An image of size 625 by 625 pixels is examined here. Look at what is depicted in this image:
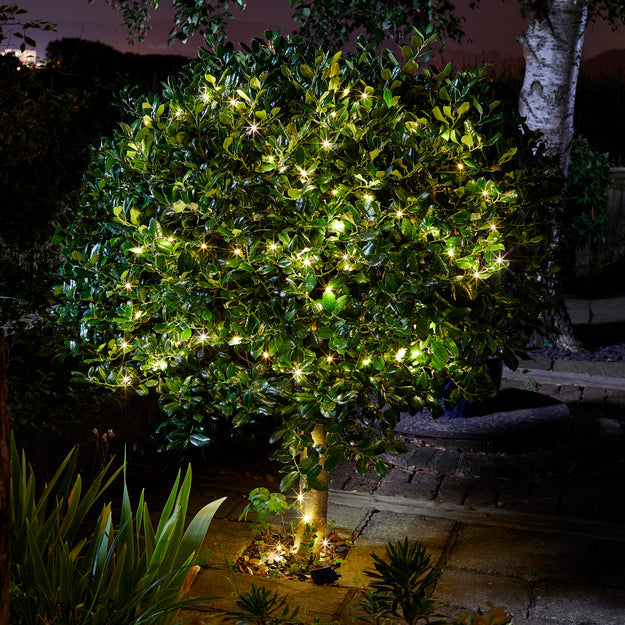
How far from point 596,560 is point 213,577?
191 cm

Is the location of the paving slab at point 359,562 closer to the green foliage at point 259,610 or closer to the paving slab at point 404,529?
the paving slab at point 404,529

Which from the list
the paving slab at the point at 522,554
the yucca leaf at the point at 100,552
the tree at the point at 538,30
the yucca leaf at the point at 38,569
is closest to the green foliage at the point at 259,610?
the yucca leaf at the point at 100,552

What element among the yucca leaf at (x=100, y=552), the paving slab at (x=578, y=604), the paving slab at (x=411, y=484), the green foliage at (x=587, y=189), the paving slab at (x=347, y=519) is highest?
the green foliage at (x=587, y=189)

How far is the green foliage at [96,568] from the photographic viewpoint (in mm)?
2586

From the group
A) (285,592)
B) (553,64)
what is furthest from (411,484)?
(553,64)

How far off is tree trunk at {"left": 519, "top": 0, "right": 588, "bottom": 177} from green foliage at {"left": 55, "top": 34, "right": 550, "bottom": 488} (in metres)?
4.73

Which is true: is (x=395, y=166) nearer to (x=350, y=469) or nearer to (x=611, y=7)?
(x=350, y=469)

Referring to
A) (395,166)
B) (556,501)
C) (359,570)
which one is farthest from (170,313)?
(556,501)

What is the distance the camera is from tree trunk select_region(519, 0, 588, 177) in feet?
25.1

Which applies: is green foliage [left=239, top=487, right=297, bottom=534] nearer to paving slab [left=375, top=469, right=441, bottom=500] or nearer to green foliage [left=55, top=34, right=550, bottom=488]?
green foliage [left=55, top=34, right=550, bottom=488]

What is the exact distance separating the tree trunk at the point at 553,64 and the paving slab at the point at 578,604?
17.0 feet

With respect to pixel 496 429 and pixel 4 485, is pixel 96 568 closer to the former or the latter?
pixel 4 485

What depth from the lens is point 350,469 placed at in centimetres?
521

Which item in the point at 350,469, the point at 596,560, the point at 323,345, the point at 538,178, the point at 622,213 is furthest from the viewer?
the point at 622,213
